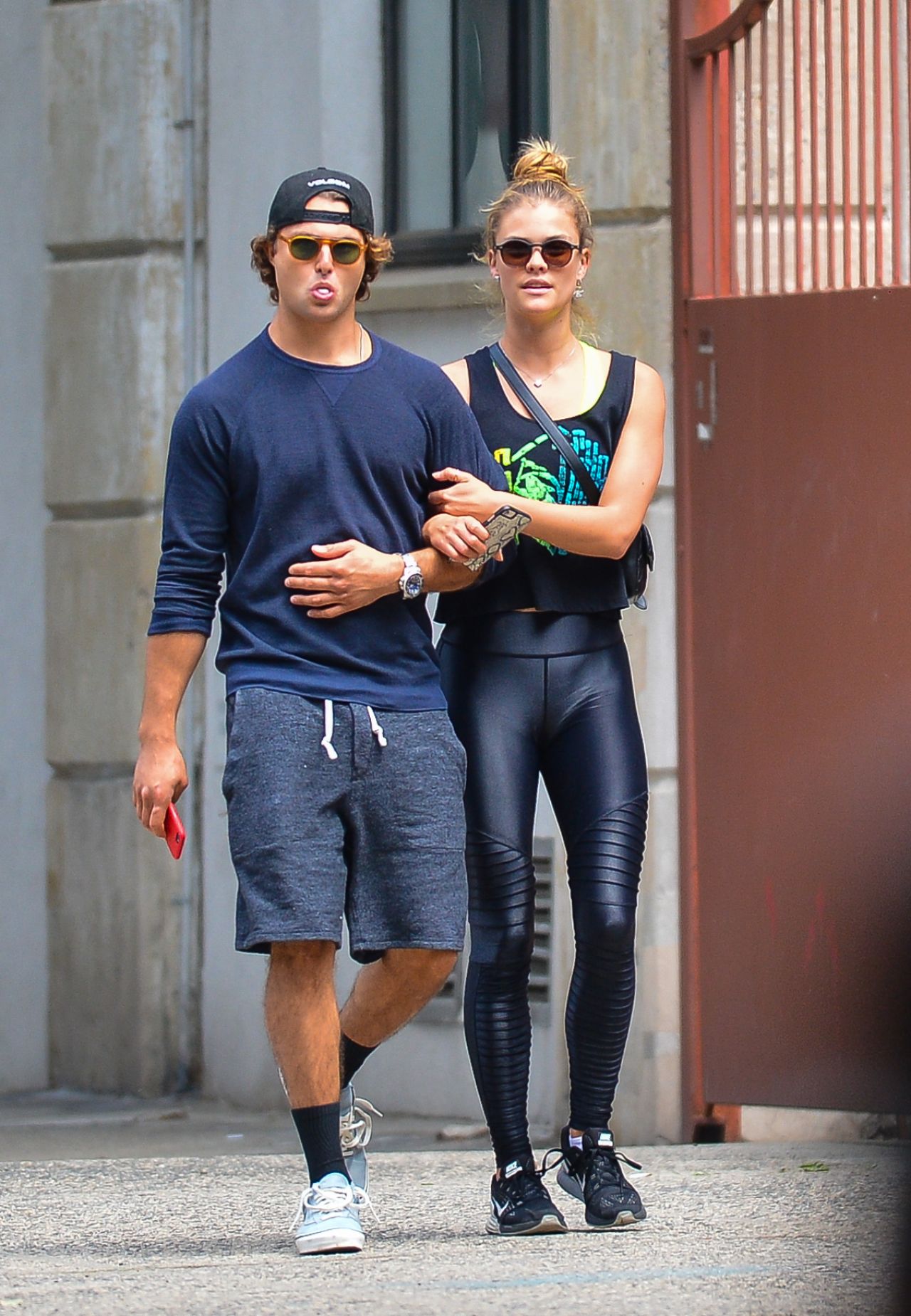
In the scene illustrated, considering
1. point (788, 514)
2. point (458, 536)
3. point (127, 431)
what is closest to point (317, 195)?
point (458, 536)

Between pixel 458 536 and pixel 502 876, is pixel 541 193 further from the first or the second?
pixel 502 876

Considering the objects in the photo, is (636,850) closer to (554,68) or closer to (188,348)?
(554,68)

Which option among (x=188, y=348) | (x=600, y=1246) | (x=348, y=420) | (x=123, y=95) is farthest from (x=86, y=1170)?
(x=123, y=95)

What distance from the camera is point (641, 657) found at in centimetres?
675

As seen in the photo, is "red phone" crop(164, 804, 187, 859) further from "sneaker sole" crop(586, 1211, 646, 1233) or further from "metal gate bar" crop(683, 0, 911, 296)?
"metal gate bar" crop(683, 0, 911, 296)

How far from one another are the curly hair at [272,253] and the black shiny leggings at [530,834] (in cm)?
76

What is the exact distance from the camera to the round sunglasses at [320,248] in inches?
175

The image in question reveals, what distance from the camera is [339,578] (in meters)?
→ 4.32

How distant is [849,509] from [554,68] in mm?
1711

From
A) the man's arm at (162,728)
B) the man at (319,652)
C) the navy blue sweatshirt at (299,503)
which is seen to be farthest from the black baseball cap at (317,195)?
the man's arm at (162,728)

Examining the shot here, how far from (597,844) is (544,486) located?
2.48 ft

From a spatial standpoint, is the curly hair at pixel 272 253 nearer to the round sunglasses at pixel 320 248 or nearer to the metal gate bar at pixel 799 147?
the round sunglasses at pixel 320 248

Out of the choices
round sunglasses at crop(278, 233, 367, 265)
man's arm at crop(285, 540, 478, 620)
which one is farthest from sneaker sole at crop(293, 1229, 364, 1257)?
round sunglasses at crop(278, 233, 367, 265)

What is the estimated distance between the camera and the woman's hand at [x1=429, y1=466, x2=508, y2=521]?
4.46 metres
